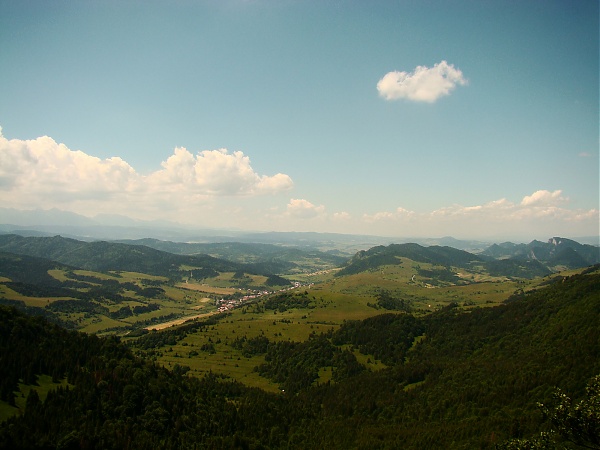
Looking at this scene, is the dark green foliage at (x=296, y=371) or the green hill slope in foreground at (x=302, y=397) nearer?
the green hill slope in foreground at (x=302, y=397)

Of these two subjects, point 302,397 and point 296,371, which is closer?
point 302,397

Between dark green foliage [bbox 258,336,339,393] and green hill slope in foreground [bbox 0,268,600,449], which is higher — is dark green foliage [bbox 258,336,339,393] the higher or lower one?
the lower one

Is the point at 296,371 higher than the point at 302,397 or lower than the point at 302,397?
higher

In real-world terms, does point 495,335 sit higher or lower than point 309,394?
higher

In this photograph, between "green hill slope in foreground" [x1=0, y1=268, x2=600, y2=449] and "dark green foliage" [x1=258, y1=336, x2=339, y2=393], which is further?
"dark green foliage" [x1=258, y1=336, x2=339, y2=393]

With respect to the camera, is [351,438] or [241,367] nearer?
[351,438]

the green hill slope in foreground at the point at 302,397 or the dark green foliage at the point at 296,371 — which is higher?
the green hill slope in foreground at the point at 302,397

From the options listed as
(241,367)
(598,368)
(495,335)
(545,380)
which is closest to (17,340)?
(241,367)

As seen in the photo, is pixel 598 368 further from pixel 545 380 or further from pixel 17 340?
pixel 17 340
